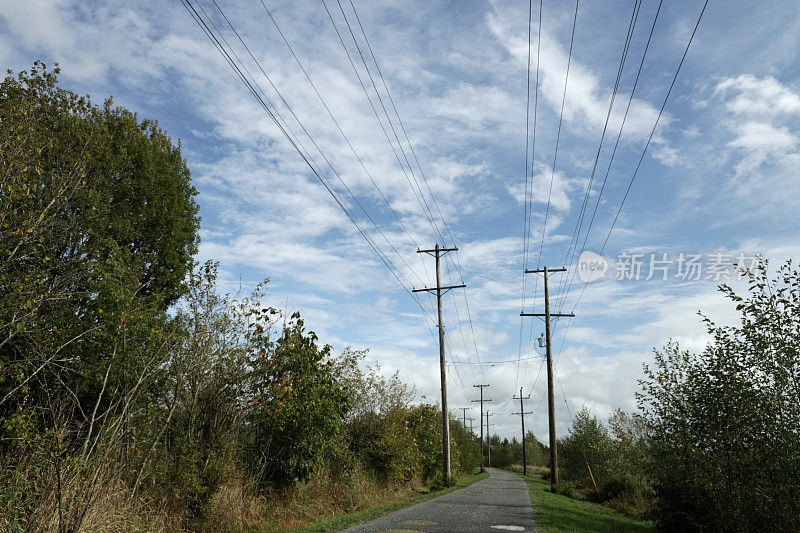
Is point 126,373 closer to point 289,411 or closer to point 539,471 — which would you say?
point 289,411

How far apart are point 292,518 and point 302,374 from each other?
3.49 m

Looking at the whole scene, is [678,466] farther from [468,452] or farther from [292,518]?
[468,452]

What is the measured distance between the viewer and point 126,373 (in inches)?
316

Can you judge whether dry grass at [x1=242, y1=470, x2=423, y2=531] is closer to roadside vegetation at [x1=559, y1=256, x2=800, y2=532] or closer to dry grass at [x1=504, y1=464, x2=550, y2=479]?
roadside vegetation at [x1=559, y1=256, x2=800, y2=532]

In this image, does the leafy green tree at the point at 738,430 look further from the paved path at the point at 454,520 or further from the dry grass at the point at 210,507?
the dry grass at the point at 210,507

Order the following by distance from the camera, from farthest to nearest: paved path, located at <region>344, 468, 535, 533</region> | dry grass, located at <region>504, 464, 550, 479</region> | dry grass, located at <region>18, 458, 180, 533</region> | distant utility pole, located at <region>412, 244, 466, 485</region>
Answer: dry grass, located at <region>504, 464, 550, 479</region>
distant utility pole, located at <region>412, 244, 466, 485</region>
paved path, located at <region>344, 468, 535, 533</region>
dry grass, located at <region>18, 458, 180, 533</region>

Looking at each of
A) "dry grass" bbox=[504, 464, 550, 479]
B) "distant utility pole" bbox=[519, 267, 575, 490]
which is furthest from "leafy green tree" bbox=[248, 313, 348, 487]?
"dry grass" bbox=[504, 464, 550, 479]

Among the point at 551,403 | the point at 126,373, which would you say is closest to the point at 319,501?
the point at 126,373

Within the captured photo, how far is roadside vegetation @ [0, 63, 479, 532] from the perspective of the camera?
792 centimetres

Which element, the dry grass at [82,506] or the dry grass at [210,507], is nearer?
the dry grass at [82,506]

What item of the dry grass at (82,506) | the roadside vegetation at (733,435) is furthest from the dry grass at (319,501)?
the roadside vegetation at (733,435)

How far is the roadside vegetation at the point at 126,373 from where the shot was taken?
7.92 m

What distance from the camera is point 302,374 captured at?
41.2 feet

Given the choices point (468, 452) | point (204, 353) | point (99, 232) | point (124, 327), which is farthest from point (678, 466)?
point (468, 452)
